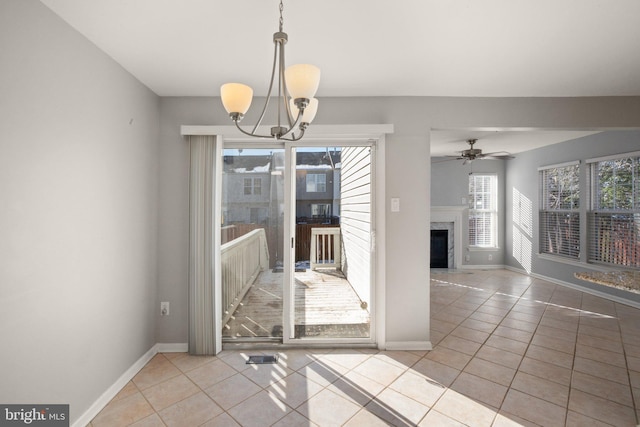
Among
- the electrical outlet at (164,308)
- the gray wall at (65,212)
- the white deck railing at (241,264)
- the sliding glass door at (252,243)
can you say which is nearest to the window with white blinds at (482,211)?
the sliding glass door at (252,243)

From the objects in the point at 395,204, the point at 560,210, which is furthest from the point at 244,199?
the point at 560,210

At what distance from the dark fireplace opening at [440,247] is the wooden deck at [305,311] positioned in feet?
13.3

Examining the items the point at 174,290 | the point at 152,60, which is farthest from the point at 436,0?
the point at 174,290

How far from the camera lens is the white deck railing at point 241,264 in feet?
9.24

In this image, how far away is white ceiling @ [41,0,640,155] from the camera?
5.03 feet

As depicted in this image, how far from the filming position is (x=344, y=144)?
2738 mm

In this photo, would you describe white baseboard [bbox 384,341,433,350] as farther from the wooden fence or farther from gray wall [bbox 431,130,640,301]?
gray wall [bbox 431,130,640,301]

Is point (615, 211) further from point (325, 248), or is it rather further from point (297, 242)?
point (297, 242)

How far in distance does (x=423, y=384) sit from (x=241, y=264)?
6.44ft

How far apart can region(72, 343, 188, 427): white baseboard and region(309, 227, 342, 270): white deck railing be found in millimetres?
1514

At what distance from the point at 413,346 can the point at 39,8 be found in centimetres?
359

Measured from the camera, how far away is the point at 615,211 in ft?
13.5

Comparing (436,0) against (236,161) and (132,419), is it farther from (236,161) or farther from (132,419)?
(132,419)

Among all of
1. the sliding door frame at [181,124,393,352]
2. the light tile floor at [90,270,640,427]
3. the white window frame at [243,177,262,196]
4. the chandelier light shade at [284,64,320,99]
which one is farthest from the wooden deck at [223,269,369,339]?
the chandelier light shade at [284,64,320,99]
